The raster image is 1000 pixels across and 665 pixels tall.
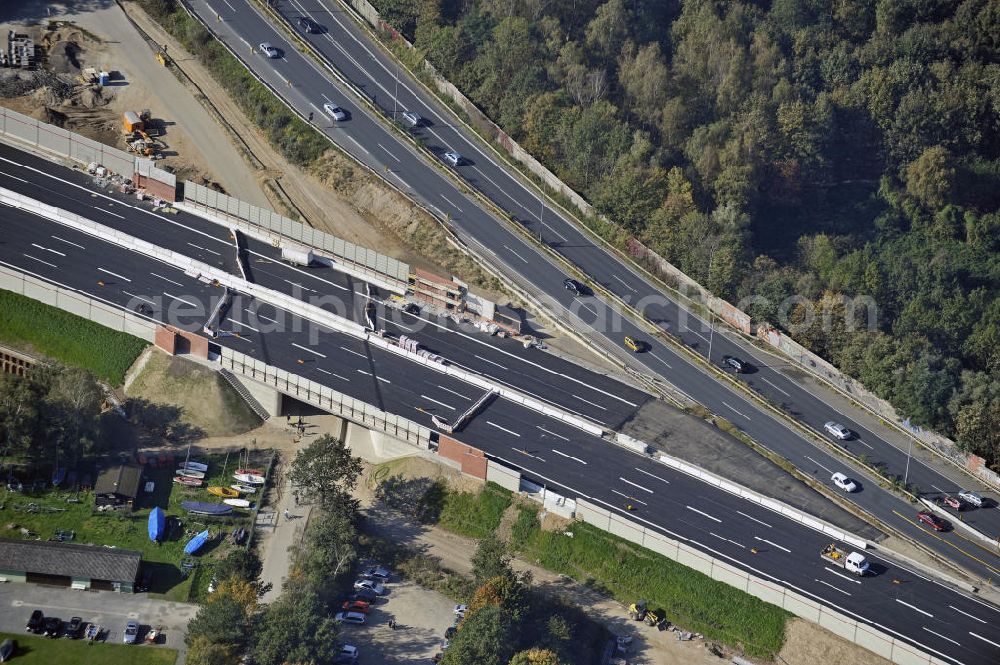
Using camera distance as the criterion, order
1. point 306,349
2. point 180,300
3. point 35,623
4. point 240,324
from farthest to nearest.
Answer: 1. point 180,300
2. point 240,324
3. point 306,349
4. point 35,623

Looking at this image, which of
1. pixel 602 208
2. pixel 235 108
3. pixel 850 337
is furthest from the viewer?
pixel 235 108

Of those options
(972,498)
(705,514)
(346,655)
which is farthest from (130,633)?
(972,498)

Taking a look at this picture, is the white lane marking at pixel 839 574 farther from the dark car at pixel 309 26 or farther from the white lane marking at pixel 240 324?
the dark car at pixel 309 26

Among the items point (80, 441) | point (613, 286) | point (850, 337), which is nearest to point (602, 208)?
point (613, 286)

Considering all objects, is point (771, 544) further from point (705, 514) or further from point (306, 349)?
point (306, 349)

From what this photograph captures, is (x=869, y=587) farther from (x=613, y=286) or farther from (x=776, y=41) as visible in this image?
(x=776, y=41)

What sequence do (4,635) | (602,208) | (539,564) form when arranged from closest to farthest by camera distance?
(4,635) < (539,564) < (602,208)

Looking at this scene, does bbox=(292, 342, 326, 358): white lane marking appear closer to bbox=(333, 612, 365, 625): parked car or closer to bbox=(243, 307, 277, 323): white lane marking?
bbox=(243, 307, 277, 323): white lane marking
